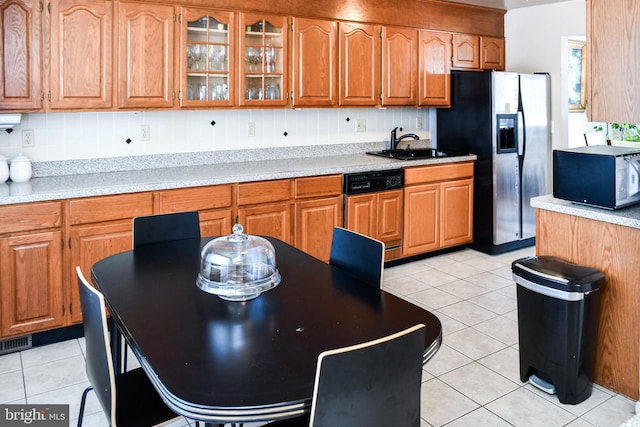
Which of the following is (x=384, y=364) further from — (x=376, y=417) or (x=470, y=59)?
(x=470, y=59)

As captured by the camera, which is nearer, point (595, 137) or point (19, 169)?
point (19, 169)

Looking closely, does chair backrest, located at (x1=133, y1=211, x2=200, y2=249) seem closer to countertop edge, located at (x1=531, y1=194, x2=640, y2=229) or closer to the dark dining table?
the dark dining table

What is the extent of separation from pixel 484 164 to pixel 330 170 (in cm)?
171

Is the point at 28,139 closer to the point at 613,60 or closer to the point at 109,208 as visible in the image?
the point at 109,208

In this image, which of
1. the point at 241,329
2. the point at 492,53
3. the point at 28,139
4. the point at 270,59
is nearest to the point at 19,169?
the point at 28,139

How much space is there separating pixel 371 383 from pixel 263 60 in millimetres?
3242

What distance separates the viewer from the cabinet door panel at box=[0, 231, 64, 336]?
9.91 ft

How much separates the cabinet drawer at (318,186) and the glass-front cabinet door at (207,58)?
0.80 m

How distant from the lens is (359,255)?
2.22 metres

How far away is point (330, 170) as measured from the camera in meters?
4.16

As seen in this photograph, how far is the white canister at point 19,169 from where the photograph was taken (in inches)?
132

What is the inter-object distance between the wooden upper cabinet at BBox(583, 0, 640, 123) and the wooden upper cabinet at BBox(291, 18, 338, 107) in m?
2.19

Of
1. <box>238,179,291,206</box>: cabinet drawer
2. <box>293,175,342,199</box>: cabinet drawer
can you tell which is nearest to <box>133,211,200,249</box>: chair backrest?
<box>238,179,291,206</box>: cabinet drawer

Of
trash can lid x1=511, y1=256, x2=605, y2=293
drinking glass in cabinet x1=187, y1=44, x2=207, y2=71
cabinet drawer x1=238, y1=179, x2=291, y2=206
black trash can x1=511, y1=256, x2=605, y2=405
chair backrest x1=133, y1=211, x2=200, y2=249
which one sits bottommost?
black trash can x1=511, y1=256, x2=605, y2=405
